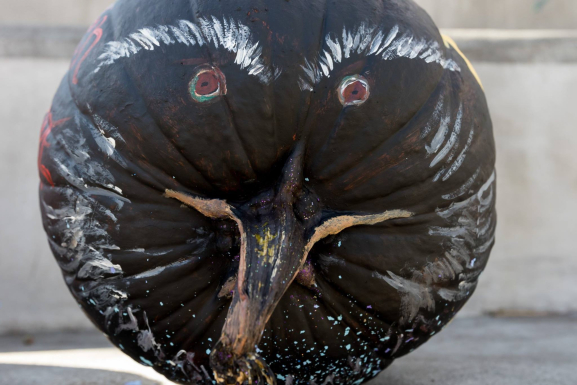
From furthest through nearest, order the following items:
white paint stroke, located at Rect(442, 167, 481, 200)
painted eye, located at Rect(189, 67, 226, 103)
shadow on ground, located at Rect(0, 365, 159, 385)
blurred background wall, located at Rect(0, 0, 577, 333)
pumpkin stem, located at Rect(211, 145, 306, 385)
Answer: blurred background wall, located at Rect(0, 0, 577, 333) < shadow on ground, located at Rect(0, 365, 159, 385) < white paint stroke, located at Rect(442, 167, 481, 200) < painted eye, located at Rect(189, 67, 226, 103) < pumpkin stem, located at Rect(211, 145, 306, 385)

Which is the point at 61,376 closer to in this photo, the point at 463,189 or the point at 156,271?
the point at 156,271

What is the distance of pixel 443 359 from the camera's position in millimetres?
1781

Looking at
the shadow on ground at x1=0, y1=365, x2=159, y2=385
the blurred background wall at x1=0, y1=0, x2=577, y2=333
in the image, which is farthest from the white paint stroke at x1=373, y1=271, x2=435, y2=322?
the blurred background wall at x1=0, y1=0, x2=577, y2=333

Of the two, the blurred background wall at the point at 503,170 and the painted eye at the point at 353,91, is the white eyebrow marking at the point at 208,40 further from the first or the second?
the blurred background wall at the point at 503,170

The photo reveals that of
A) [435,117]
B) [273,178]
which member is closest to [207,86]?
[273,178]

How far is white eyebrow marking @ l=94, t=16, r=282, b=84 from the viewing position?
41.2 inches

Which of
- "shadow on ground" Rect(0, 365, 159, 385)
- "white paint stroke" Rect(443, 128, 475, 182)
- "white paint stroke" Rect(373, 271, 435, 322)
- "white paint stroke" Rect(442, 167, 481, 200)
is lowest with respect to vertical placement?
"shadow on ground" Rect(0, 365, 159, 385)

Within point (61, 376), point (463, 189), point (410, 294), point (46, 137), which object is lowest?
point (61, 376)

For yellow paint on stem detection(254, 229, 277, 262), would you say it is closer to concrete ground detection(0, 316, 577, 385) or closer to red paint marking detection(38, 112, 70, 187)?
red paint marking detection(38, 112, 70, 187)

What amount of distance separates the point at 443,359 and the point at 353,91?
3.51ft

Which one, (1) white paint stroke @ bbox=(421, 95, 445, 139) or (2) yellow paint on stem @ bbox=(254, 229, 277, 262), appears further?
(1) white paint stroke @ bbox=(421, 95, 445, 139)

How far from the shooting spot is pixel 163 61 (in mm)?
1085

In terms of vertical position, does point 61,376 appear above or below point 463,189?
below

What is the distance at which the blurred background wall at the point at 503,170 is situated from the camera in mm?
2732
